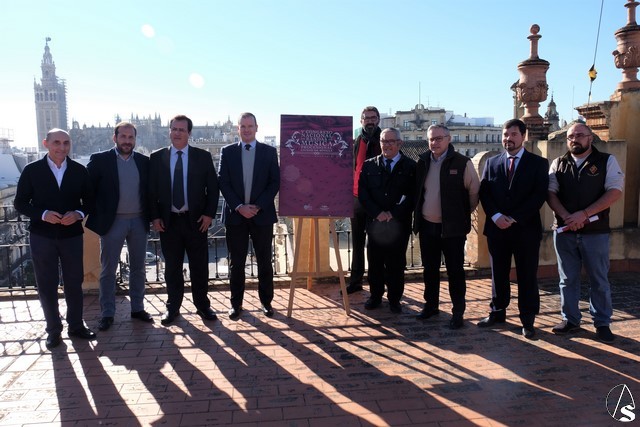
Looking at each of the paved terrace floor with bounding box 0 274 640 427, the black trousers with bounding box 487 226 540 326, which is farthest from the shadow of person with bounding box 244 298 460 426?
the black trousers with bounding box 487 226 540 326

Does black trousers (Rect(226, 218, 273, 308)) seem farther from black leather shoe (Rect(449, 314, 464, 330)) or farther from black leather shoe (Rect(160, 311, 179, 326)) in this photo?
black leather shoe (Rect(449, 314, 464, 330))

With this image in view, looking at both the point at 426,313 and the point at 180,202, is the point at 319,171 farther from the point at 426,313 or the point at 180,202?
the point at 426,313

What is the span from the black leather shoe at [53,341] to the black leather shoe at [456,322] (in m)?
3.60

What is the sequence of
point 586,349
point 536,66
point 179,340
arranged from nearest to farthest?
point 586,349 → point 179,340 → point 536,66

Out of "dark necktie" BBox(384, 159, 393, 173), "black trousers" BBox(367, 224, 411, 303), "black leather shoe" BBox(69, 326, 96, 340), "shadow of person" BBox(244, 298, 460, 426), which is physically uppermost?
"dark necktie" BBox(384, 159, 393, 173)

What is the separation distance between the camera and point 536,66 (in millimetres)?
10867

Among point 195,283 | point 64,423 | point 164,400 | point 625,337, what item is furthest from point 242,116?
point 625,337

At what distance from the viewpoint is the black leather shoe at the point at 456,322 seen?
15.8ft

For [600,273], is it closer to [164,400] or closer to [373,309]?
[373,309]

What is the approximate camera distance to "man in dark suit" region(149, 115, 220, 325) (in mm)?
4902

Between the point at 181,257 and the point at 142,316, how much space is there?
2.33ft

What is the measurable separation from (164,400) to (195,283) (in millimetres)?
1817

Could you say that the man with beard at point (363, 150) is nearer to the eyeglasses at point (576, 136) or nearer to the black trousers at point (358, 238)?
the black trousers at point (358, 238)

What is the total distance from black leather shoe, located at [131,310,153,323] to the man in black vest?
108 inches
